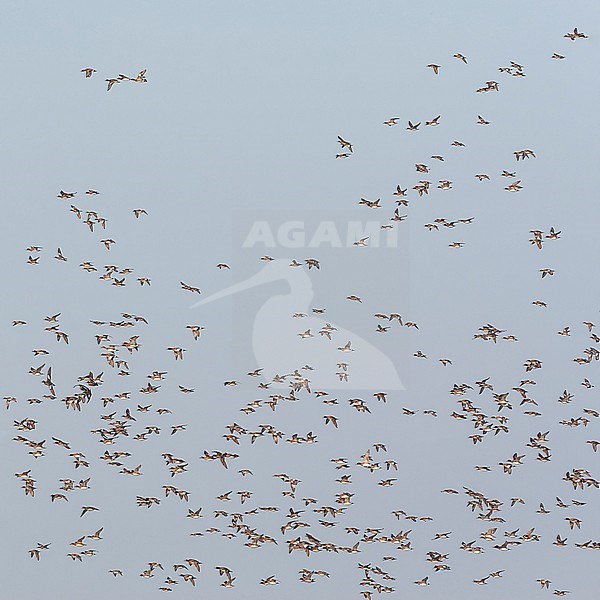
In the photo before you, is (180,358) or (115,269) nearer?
(115,269)

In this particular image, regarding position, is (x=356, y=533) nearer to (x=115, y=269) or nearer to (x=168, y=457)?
(x=168, y=457)

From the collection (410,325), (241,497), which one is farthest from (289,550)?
(410,325)

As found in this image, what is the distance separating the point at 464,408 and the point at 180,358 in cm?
816

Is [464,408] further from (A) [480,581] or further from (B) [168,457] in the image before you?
(B) [168,457]

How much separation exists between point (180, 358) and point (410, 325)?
6.74 m

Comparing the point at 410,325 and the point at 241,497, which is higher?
the point at 410,325

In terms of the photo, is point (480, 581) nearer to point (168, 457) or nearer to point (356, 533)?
point (356, 533)

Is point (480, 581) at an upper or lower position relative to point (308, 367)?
lower

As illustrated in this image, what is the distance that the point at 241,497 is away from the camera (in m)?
32.9

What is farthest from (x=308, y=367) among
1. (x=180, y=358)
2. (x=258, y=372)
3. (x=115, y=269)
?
(x=115, y=269)

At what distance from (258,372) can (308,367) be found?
1415 mm

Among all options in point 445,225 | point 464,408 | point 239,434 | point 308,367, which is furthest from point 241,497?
point 445,225

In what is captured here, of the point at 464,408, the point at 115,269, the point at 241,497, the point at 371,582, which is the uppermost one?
the point at 115,269

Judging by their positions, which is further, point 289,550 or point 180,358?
point 180,358
